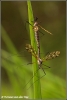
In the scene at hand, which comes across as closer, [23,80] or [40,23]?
[23,80]

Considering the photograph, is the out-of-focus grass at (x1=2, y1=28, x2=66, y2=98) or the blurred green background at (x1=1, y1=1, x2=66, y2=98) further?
the blurred green background at (x1=1, y1=1, x2=66, y2=98)

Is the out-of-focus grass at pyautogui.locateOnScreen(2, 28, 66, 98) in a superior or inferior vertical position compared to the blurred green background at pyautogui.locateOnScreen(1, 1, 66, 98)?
inferior

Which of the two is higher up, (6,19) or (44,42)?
(6,19)

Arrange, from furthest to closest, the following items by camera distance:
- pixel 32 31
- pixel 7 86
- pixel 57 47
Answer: pixel 57 47 < pixel 7 86 < pixel 32 31

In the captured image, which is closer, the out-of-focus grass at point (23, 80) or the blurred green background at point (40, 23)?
the out-of-focus grass at point (23, 80)

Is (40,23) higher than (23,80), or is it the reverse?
(40,23)

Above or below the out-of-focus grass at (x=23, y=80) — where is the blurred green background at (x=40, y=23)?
above

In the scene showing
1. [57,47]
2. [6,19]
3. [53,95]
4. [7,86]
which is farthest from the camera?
[6,19]

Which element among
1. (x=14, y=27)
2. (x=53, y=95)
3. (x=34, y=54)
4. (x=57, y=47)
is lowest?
(x=53, y=95)

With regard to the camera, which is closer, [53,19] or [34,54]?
[34,54]

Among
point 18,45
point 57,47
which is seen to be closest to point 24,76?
point 57,47

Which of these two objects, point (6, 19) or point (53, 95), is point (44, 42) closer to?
point (6, 19)
